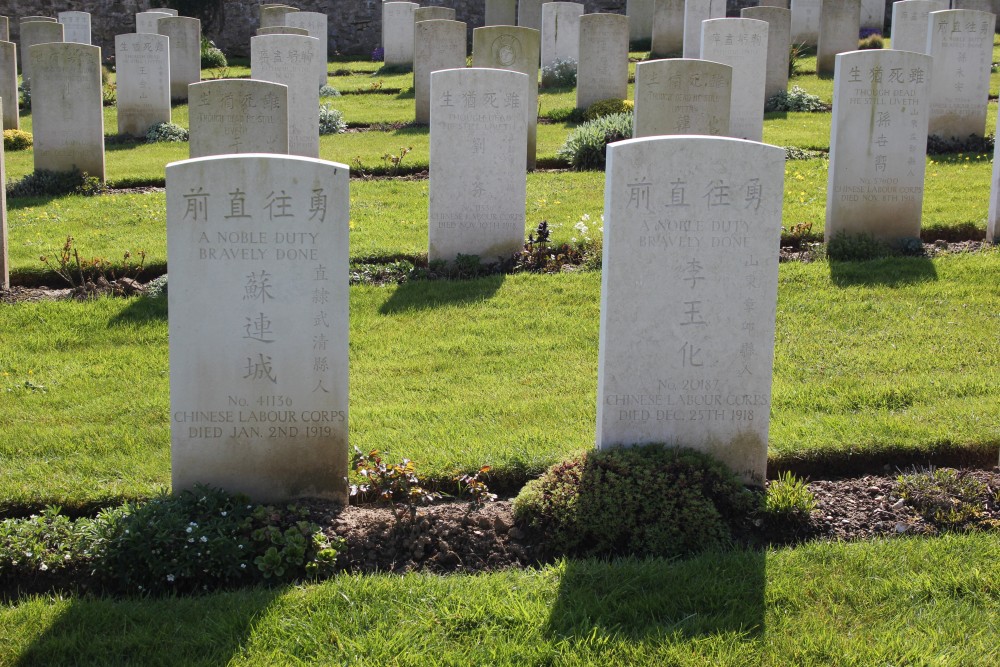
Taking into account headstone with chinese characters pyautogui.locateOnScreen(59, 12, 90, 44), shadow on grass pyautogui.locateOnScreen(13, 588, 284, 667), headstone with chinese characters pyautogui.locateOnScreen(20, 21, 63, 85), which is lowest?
shadow on grass pyautogui.locateOnScreen(13, 588, 284, 667)

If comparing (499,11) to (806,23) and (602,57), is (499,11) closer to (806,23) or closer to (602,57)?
(806,23)

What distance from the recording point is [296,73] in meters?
14.4

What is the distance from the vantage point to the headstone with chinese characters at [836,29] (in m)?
22.3

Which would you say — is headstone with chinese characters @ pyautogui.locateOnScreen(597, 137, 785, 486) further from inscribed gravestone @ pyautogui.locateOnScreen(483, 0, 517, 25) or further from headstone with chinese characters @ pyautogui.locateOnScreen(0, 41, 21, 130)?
inscribed gravestone @ pyautogui.locateOnScreen(483, 0, 517, 25)

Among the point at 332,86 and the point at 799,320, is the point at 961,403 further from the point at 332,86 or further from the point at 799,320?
the point at 332,86

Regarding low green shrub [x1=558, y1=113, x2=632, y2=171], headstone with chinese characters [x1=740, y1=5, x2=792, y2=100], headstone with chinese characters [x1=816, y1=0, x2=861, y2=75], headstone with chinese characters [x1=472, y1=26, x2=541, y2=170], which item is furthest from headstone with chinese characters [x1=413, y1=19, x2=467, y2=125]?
headstone with chinese characters [x1=816, y1=0, x2=861, y2=75]

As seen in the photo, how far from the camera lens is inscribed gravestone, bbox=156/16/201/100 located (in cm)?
2175

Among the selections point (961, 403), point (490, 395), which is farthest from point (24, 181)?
point (961, 403)

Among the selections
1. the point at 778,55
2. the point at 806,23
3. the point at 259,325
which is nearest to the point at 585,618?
the point at 259,325

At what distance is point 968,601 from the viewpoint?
14.9 ft

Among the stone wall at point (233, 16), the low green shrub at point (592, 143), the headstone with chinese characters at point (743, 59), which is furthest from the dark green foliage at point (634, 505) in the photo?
the stone wall at point (233, 16)

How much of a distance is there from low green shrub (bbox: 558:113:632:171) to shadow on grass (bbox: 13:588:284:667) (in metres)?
11.1

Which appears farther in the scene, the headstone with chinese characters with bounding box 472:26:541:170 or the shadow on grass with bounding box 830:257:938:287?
the headstone with chinese characters with bounding box 472:26:541:170

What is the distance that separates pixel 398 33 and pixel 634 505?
2287 centimetres
